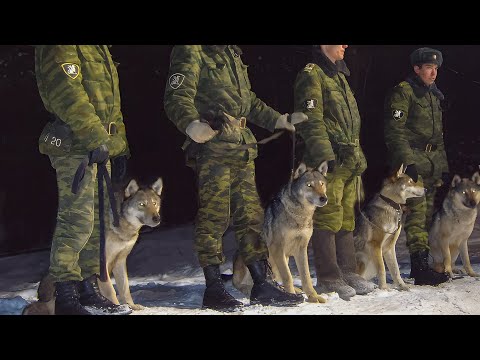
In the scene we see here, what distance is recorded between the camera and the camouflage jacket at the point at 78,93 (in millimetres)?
3510

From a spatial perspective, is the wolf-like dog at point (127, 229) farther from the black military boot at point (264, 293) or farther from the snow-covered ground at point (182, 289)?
the black military boot at point (264, 293)

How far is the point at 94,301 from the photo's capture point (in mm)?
3715

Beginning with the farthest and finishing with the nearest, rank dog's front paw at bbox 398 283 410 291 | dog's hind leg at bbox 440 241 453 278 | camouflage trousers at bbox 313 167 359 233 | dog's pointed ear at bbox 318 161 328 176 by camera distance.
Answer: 1. dog's hind leg at bbox 440 241 453 278
2. dog's front paw at bbox 398 283 410 291
3. camouflage trousers at bbox 313 167 359 233
4. dog's pointed ear at bbox 318 161 328 176

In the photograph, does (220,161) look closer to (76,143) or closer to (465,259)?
(76,143)

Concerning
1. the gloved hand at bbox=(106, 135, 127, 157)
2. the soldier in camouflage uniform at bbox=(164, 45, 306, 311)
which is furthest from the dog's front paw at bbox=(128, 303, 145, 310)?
the gloved hand at bbox=(106, 135, 127, 157)

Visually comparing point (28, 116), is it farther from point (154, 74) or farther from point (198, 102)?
point (198, 102)

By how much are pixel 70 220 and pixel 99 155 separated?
38cm

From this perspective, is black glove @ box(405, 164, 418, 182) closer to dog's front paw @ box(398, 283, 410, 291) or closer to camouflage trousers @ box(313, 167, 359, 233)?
camouflage trousers @ box(313, 167, 359, 233)

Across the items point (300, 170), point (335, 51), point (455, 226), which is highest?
point (335, 51)

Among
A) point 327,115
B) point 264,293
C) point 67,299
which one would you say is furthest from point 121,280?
point 327,115

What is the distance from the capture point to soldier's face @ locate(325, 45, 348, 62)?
4523mm

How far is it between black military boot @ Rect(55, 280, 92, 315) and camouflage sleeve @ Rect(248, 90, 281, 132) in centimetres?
149

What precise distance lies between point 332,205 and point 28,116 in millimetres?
2088
